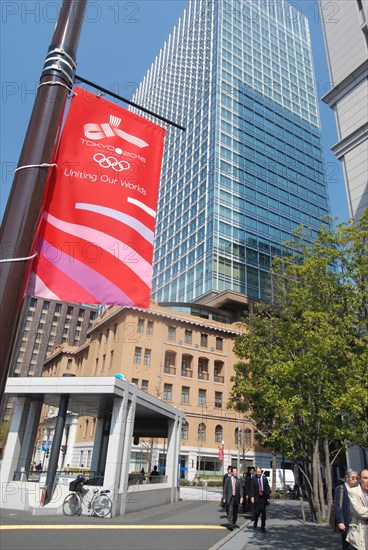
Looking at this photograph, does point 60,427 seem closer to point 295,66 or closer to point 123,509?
point 123,509

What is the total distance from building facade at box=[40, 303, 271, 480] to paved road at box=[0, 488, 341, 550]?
30197mm

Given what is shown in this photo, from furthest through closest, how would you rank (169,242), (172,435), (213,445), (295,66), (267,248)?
(295,66) < (169,242) < (267,248) < (213,445) < (172,435)

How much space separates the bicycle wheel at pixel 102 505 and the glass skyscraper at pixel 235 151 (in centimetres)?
4080

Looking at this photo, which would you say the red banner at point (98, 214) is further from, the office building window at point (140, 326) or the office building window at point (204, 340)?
the office building window at point (204, 340)

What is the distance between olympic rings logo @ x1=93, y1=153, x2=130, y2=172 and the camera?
4895mm

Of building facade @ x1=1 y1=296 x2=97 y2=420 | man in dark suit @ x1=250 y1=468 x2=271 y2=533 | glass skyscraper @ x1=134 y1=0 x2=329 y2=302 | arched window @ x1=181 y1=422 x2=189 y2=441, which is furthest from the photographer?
building facade @ x1=1 y1=296 x2=97 y2=420

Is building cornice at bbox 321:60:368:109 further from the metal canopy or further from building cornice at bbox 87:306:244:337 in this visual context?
building cornice at bbox 87:306:244:337

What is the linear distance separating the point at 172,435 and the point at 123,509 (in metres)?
7.44

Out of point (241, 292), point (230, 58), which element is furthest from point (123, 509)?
point (230, 58)

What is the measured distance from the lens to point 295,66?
89.2 metres

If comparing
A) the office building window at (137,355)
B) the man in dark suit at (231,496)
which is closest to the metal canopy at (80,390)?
the man in dark suit at (231,496)

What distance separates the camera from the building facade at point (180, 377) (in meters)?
45.2

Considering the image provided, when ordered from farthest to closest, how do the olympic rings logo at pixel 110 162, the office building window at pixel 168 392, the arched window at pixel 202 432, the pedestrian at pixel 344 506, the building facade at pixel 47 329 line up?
the building facade at pixel 47 329
the arched window at pixel 202 432
the office building window at pixel 168 392
the pedestrian at pixel 344 506
the olympic rings logo at pixel 110 162

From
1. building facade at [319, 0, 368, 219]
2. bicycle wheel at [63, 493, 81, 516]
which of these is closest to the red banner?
bicycle wheel at [63, 493, 81, 516]
